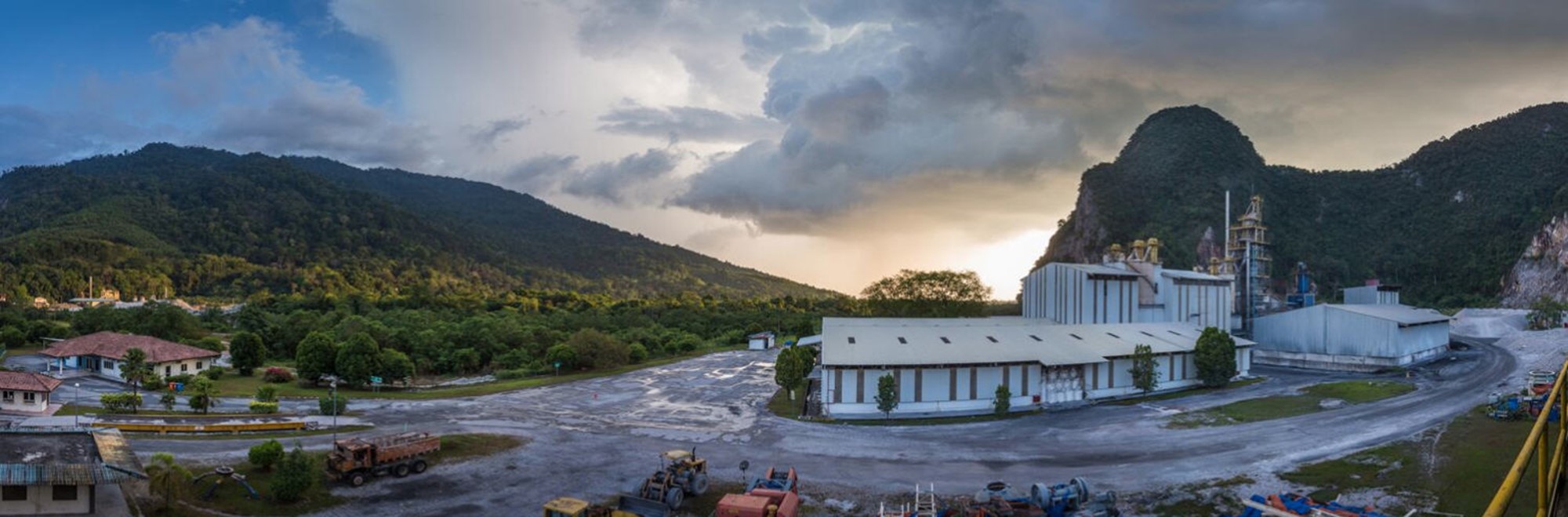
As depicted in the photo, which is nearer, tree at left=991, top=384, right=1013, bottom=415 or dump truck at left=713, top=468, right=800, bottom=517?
dump truck at left=713, top=468, right=800, bottom=517

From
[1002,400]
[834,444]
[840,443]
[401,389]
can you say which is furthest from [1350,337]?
[401,389]

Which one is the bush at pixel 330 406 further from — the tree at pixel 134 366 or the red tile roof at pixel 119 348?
the red tile roof at pixel 119 348

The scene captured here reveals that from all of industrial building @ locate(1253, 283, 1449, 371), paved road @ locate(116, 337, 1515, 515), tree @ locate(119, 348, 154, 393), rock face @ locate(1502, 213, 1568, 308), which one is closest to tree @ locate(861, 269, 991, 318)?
industrial building @ locate(1253, 283, 1449, 371)

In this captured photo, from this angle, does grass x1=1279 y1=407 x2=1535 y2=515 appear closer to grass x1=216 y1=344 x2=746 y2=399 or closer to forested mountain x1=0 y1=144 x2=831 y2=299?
grass x1=216 y1=344 x2=746 y2=399

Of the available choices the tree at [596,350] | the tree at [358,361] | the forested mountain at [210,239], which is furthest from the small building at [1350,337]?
the forested mountain at [210,239]

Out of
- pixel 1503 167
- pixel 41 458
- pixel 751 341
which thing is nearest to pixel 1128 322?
pixel 751 341

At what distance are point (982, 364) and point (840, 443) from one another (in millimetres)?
11979

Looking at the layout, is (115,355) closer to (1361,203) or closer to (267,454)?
(267,454)

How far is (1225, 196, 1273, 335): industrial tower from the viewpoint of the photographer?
7762 centimetres

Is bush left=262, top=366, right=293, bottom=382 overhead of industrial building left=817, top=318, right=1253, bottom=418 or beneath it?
beneath

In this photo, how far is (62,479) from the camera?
75.6ft

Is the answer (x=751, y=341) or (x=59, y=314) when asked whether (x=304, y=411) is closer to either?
(x=751, y=341)

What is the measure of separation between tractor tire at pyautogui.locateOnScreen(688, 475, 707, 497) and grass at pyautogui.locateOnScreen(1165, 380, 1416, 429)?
23.3m

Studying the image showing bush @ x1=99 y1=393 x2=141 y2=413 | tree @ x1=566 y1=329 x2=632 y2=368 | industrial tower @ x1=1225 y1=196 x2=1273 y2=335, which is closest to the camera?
bush @ x1=99 y1=393 x2=141 y2=413
